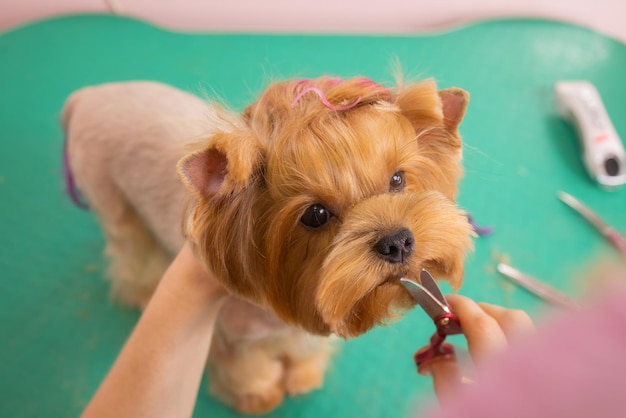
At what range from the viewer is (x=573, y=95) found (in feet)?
5.98

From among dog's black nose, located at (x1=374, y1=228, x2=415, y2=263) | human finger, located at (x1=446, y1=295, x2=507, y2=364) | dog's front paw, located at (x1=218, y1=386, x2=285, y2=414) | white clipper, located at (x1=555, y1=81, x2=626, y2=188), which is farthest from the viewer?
white clipper, located at (x1=555, y1=81, x2=626, y2=188)

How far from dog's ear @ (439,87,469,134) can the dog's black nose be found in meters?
0.28

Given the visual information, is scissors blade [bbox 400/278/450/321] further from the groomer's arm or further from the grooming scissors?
the groomer's arm

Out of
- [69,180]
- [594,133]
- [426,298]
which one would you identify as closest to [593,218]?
[594,133]

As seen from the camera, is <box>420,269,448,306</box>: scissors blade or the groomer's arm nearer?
<box>420,269,448,306</box>: scissors blade

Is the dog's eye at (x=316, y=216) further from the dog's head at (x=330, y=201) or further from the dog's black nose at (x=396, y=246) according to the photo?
the dog's black nose at (x=396, y=246)

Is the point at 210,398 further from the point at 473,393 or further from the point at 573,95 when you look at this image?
the point at 573,95

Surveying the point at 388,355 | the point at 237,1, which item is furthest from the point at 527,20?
the point at 388,355

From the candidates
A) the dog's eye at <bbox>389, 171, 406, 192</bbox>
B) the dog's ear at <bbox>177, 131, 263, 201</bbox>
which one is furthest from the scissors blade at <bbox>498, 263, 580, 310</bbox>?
the dog's ear at <bbox>177, 131, 263, 201</bbox>

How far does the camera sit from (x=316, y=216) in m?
0.84

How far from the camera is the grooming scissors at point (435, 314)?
806mm

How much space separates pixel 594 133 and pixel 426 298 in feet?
4.23

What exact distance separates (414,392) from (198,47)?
5.63 ft

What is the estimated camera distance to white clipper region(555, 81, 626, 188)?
5.50 ft
